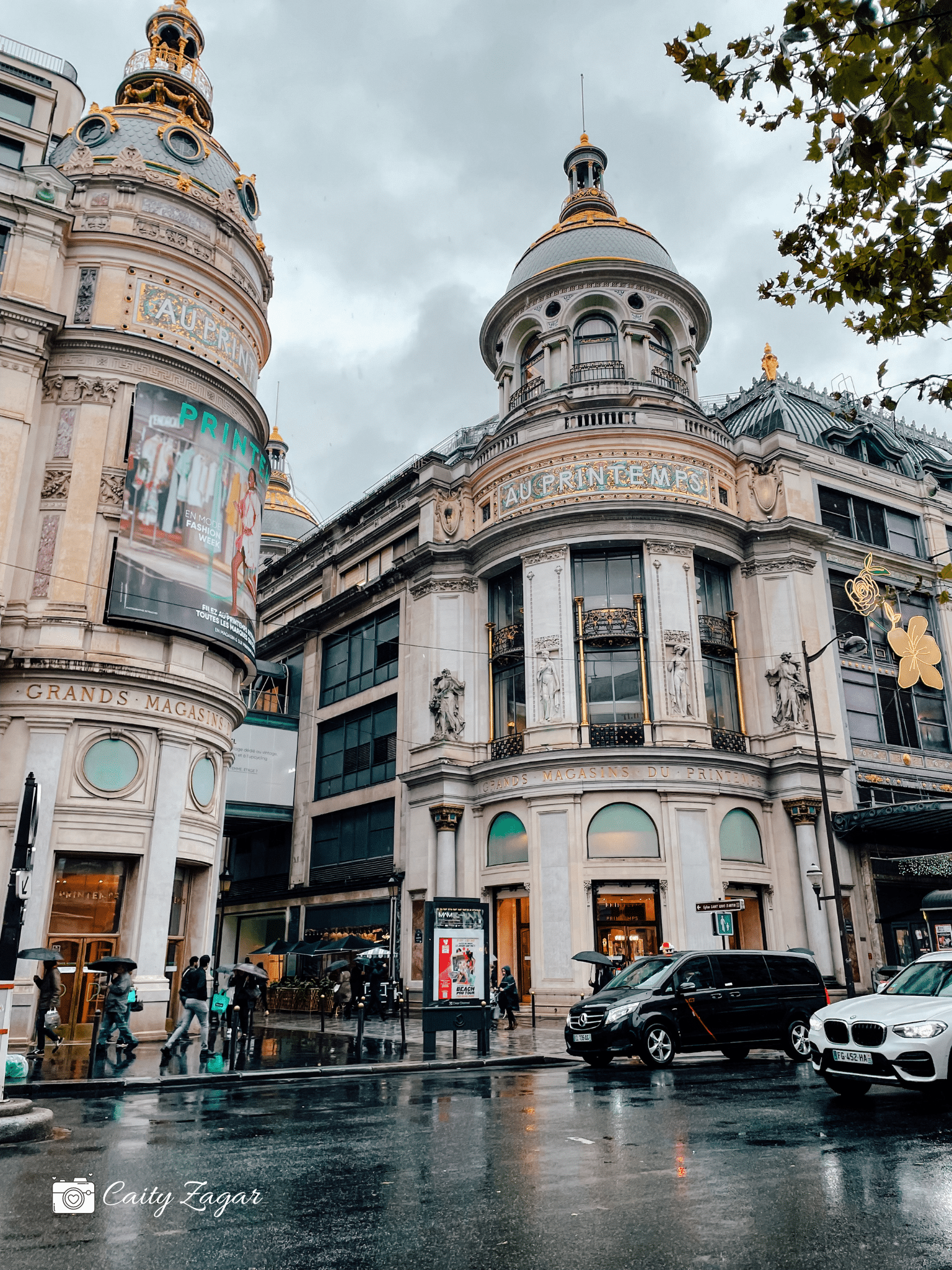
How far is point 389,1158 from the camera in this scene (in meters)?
8.65

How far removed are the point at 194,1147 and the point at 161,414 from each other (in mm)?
21831

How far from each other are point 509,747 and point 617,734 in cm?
435

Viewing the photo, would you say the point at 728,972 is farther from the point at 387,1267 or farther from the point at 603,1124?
the point at 387,1267

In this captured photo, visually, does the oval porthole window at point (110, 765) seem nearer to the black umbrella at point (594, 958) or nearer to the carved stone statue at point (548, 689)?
the black umbrella at point (594, 958)

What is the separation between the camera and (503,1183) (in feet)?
25.3

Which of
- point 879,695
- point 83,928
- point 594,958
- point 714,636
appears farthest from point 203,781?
point 879,695

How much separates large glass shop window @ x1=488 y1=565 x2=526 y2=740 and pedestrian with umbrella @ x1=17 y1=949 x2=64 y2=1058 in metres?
18.0

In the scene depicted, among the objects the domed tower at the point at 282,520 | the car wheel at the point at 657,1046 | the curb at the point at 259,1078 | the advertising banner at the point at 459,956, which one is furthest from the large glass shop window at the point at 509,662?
the domed tower at the point at 282,520

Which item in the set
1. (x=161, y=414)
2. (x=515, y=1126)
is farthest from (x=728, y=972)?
(x=161, y=414)

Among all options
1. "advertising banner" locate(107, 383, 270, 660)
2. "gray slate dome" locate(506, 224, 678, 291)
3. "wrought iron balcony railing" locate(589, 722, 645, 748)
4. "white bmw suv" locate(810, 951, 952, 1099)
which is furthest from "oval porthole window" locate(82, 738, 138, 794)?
"gray slate dome" locate(506, 224, 678, 291)

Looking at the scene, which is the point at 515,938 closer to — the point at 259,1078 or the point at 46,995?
the point at 46,995

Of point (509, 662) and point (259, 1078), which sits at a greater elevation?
point (509, 662)

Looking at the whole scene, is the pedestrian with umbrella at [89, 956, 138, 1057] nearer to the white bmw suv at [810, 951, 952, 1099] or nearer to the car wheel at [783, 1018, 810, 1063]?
the car wheel at [783, 1018, 810, 1063]

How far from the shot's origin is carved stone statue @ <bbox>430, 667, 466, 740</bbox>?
3609cm
